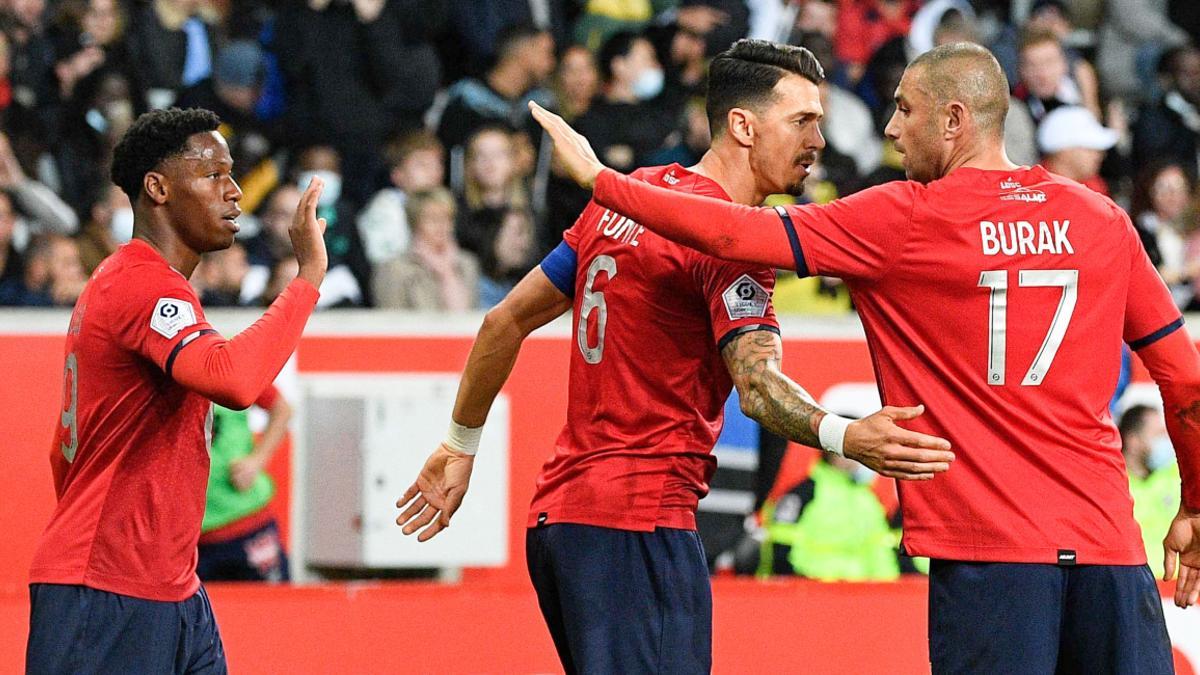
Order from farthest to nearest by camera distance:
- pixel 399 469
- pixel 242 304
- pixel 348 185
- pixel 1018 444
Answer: pixel 348 185
pixel 242 304
pixel 399 469
pixel 1018 444

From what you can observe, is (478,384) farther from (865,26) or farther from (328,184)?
(865,26)

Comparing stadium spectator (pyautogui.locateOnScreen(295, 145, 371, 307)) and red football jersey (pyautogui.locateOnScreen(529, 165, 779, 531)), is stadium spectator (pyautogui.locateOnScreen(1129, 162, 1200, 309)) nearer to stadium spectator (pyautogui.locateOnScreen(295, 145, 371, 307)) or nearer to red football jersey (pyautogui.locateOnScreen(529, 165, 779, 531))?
stadium spectator (pyautogui.locateOnScreen(295, 145, 371, 307))

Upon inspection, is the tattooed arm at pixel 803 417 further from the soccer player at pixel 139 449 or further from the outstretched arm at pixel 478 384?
the soccer player at pixel 139 449

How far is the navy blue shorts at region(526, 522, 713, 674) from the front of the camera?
14.2 ft

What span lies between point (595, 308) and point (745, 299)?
1.60 ft

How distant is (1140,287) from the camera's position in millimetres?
4398

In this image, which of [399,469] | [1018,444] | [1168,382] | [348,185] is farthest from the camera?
[348,185]

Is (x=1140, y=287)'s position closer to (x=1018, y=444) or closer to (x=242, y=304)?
(x=1018, y=444)

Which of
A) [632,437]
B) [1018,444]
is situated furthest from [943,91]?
[632,437]

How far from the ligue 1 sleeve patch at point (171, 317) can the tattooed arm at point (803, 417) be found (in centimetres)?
137

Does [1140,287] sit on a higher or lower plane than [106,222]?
lower

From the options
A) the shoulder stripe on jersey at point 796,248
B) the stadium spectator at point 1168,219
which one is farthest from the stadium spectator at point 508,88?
the shoulder stripe on jersey at point 796,248

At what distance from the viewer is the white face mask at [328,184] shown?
9703mm

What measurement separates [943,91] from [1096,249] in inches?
21.9
